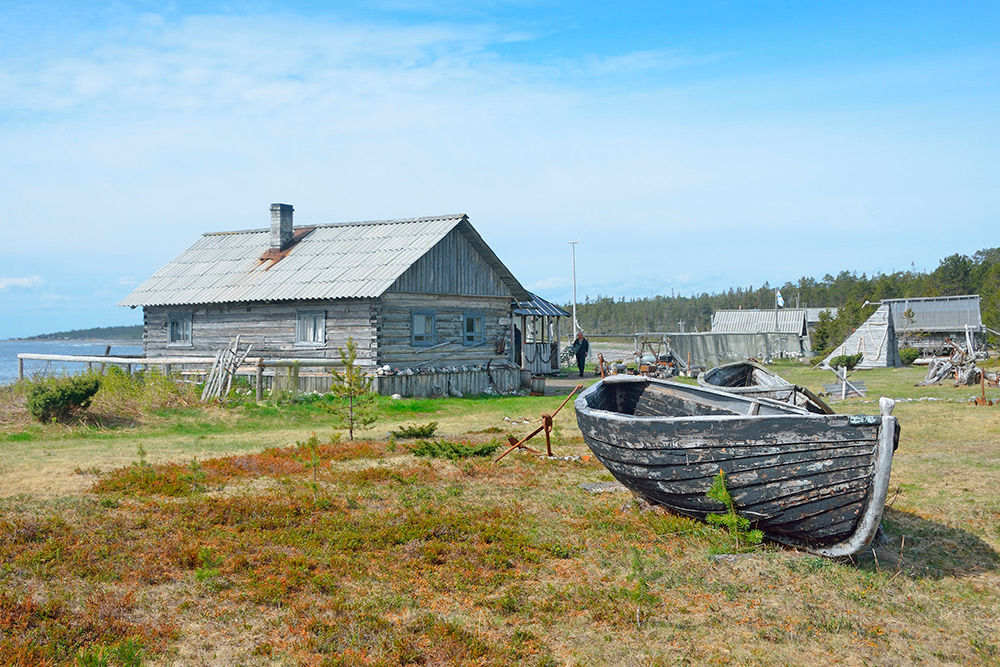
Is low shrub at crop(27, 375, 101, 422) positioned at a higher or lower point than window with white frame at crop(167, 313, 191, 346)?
lower

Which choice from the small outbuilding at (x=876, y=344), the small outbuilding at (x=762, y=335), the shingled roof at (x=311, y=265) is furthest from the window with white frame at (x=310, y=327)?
the small outbuilding at (x=876, y=344)

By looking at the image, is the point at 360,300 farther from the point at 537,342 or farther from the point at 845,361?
the point at 845,361

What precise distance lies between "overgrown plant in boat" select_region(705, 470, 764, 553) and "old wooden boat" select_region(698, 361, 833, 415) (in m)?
4.57

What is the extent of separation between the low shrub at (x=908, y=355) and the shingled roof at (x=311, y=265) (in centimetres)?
2544

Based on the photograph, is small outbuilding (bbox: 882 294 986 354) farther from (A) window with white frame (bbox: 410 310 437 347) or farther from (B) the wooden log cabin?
(A) window with white frame (bbox: 410 310 437 347)

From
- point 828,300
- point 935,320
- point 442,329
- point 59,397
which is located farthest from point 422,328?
point 828,300

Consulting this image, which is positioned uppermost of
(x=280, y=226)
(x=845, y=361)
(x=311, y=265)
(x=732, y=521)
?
(x=280, y=226)

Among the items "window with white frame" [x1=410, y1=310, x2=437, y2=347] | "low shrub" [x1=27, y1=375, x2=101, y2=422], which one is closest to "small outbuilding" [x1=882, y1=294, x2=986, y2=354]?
→ "window with white frame" [x1=410, y1=310, x2=437, y2=347]

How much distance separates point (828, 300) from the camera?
9244cm

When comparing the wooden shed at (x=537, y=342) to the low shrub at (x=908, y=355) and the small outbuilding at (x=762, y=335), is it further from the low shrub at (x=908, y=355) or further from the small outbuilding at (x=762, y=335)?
the low shrub at (x=908, y=355)

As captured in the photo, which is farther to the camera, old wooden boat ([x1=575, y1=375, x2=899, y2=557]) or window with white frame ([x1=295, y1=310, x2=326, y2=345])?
window with white frame ([x1=295, y1=310, x2=326, y2=345])

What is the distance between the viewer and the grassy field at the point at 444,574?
212 inches

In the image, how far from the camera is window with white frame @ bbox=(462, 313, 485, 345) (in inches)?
1019

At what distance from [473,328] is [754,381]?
38.6ft
